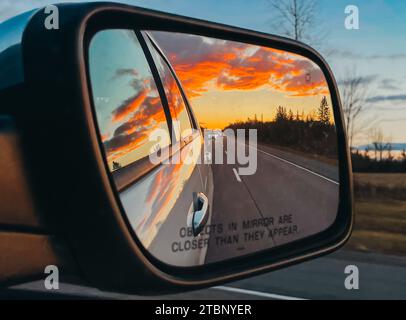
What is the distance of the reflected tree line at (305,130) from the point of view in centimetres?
271

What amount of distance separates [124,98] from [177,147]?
1.22 feet

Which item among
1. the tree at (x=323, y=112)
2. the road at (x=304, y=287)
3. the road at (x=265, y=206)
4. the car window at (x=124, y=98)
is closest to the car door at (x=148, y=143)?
the car window at (x=124, y=98)

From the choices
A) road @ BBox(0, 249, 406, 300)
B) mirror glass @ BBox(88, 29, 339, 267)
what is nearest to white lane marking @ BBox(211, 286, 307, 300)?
road @ BBox(0, 249, 406, 300)

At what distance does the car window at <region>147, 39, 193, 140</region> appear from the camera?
2.42m

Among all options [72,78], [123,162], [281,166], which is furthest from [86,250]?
[281,166]

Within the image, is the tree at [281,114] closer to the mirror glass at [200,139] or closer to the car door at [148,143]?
the mirror glass at [200,139]

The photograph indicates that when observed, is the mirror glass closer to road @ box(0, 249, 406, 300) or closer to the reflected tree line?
the reflected tree line

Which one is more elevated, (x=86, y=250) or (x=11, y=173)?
(x=11, y=173)

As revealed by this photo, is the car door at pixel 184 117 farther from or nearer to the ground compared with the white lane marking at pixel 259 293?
farther from the ground

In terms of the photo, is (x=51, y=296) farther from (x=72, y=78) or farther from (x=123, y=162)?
(x=72, y=78)

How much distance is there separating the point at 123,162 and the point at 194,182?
326 mm

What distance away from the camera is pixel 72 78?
1.53 meters

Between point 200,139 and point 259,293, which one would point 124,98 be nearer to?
point 200,139

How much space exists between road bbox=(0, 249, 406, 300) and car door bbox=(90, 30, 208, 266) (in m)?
3.57
